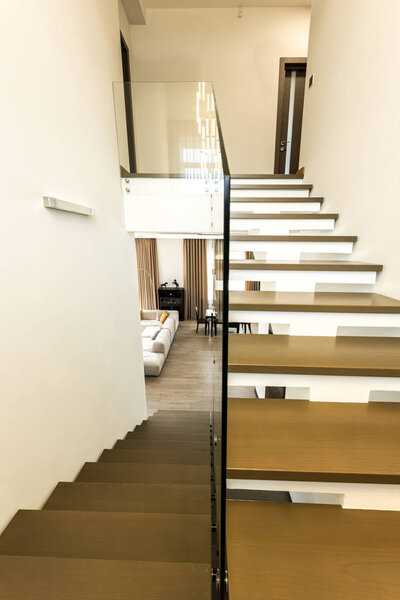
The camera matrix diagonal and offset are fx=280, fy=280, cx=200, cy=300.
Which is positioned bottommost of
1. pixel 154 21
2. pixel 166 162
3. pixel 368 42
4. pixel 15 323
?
pixel 15 323

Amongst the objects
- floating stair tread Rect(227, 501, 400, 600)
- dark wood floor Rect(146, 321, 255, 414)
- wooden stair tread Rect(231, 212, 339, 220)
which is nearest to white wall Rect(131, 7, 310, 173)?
wooden stair tread Rect(231, 212, 339, 220)

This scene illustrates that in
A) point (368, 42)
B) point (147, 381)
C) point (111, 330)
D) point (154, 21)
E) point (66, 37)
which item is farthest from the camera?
point (147, 381)

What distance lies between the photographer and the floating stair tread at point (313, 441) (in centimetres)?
93

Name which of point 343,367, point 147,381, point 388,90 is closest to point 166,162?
point 388,90

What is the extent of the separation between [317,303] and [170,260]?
26.7 feet

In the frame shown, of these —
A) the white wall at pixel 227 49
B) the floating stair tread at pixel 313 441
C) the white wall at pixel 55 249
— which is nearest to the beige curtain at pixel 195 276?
the white wall at pixel 227 49

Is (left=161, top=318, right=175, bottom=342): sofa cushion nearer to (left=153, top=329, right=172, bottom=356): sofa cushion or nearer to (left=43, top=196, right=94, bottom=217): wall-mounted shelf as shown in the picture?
(left=153, top=329, right=172, bottom=356): sofa cushion

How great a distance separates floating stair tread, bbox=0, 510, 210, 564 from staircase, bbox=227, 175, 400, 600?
21 centimetres

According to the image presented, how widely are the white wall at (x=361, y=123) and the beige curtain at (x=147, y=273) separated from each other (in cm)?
673

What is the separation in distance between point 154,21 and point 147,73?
0.74m

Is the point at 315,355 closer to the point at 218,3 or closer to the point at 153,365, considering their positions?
the point at 153,365

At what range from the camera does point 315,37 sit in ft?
10.6

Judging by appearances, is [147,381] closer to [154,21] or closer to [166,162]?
[166,162]

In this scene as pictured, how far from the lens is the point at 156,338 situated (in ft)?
21.6
